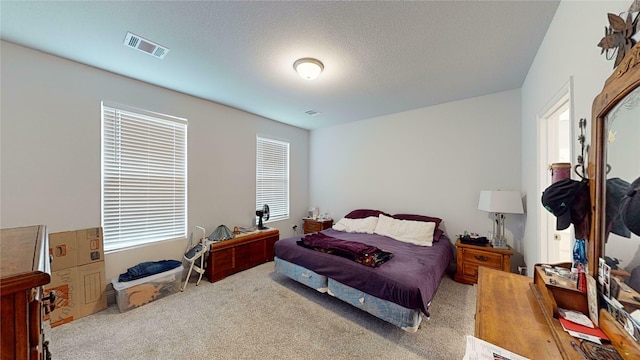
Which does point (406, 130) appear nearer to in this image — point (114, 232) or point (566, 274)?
point (566, 274)

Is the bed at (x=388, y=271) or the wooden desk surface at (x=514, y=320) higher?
the wooden desk surface at (x=514, y=320)

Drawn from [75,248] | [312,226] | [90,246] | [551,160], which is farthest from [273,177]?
[551,160]

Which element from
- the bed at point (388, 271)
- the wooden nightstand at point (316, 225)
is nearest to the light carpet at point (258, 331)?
the bed at point (388, 271)

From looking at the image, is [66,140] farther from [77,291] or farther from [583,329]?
[583,329]

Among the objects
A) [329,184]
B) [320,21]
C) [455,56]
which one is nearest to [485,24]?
[455,56]

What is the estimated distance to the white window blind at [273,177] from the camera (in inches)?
168

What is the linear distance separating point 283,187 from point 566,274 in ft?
13.7

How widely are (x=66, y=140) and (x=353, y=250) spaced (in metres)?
3.25

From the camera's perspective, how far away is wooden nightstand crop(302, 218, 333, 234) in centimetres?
457

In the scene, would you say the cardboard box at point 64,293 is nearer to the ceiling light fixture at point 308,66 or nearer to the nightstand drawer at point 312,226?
the ceiling light fixture at point 308,66

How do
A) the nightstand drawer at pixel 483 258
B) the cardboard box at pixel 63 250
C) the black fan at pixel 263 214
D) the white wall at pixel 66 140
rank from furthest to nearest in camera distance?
the black fan at pixel 263 214
the nightstand drawer at pixel 483 258
the cardboard box at pixel 63 250
the white wall at pixel 66 140

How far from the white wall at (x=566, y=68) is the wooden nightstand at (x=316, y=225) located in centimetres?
308

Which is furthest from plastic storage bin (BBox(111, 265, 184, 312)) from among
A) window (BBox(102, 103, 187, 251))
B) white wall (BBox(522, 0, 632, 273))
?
white wall (BBox(522, 0, 632, 273))

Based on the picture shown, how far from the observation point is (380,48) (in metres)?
2.06
